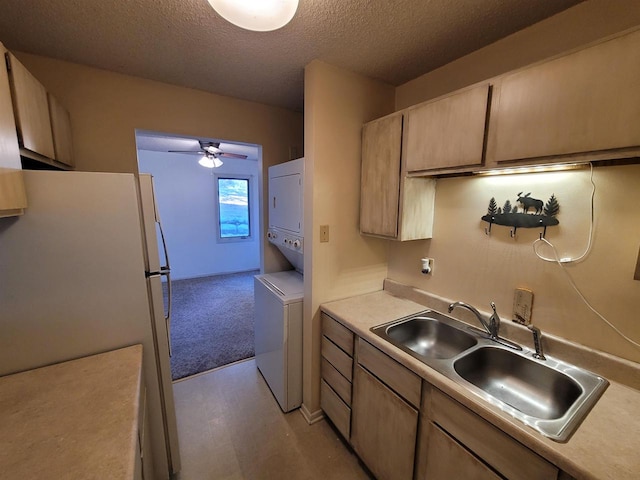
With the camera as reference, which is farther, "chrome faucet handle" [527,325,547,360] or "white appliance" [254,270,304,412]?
"white appliance" [254,270,304,412]

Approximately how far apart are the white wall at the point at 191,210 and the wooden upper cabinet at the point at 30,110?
362 cm

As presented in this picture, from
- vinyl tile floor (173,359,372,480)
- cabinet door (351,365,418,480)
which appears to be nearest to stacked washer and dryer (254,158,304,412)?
vinyl tile floor (173,359,372,480)

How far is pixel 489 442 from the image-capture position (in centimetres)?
95

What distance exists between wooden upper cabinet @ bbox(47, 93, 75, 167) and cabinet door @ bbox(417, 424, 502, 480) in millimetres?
2480

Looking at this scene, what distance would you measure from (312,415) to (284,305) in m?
0.86

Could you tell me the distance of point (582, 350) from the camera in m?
1.17

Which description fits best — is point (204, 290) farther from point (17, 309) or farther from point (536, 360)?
point (536, 360)

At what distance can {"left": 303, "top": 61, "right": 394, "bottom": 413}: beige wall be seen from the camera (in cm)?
172

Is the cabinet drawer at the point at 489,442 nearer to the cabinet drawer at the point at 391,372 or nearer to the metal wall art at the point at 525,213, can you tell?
the cabinet drawer at the point at 391,372

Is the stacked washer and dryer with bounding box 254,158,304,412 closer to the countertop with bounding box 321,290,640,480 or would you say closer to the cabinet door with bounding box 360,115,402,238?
the cabinet door with bounding box 360,115,402,238

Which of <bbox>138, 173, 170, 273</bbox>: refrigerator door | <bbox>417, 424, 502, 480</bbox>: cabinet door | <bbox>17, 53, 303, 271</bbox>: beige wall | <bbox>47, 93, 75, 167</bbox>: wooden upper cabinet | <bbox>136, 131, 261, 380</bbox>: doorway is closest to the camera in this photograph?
<bbox>417, 424, 502, 480</bbox>: cabinet door

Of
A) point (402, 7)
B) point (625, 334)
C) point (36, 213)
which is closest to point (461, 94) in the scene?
point (402, 7)

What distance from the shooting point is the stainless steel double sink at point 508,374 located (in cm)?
94

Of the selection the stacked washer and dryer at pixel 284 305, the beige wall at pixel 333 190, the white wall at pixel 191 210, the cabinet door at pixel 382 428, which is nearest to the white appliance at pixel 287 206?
the stacked washer and dryer at pixel 284 305
